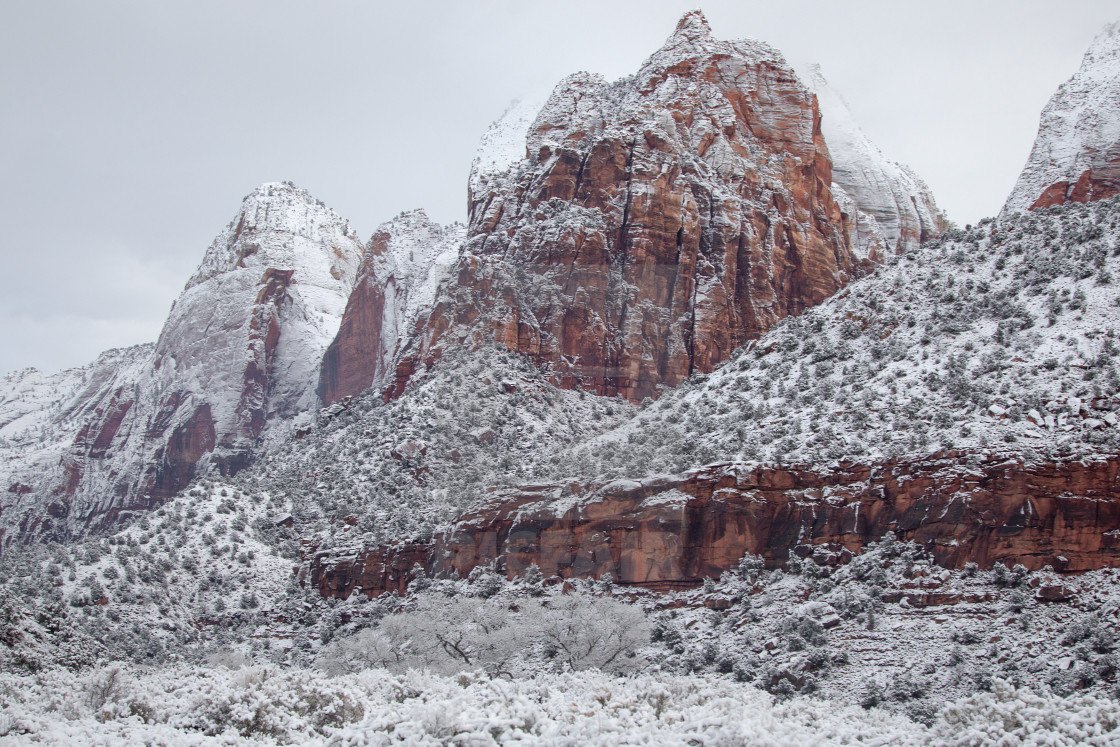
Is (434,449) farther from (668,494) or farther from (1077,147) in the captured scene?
(1077,147)

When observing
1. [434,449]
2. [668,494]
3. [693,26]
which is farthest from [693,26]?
[668,494]

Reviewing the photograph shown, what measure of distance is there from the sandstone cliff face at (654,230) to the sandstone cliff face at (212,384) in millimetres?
37043

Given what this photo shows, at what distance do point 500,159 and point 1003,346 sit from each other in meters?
68.4

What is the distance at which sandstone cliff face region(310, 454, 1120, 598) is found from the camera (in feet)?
127

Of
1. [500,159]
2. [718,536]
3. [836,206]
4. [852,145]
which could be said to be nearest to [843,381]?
A: [718,536]

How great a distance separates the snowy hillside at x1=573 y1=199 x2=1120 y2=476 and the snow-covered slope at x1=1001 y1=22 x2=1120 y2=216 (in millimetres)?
14322

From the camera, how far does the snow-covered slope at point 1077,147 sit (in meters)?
76.0

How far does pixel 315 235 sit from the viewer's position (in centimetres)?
14200

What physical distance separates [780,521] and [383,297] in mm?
82264

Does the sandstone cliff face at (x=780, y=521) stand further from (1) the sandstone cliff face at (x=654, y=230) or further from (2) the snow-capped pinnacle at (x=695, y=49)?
(2) the snow-capped pinnacle at (x=695, y=49)

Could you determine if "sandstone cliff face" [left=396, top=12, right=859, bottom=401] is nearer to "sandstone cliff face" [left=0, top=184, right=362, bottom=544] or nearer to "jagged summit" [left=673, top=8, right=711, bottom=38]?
"jagged summit" [left=673, top=8, right=711, bottom=38]

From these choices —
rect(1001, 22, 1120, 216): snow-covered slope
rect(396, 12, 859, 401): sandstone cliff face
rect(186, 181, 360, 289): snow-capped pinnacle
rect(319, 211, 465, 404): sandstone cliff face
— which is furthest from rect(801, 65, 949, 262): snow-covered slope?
rect(186, 181, 360, 289): snow-capped pinnacle

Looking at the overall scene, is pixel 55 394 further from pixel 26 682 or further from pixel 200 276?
pixel 26 682

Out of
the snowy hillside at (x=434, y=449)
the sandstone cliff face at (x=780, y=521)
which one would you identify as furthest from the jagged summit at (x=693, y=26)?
the sandstone cliff face at (x=780, y=521)
